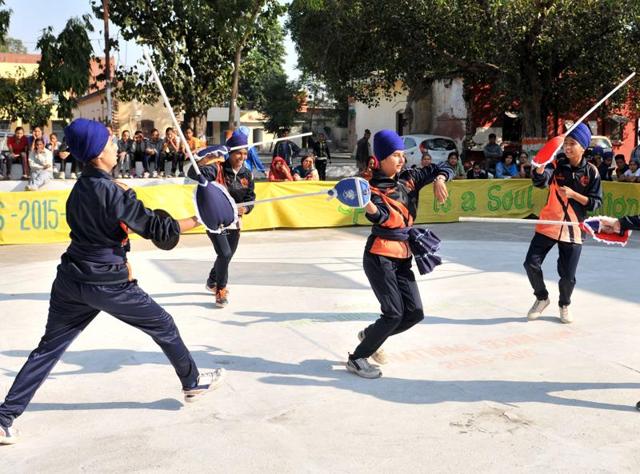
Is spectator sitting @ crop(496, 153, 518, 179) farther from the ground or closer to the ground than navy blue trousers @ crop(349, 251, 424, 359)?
farther from the ground

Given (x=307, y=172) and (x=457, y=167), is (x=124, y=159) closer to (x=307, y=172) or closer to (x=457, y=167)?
(x=307, y=172)

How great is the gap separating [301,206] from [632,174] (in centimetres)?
719

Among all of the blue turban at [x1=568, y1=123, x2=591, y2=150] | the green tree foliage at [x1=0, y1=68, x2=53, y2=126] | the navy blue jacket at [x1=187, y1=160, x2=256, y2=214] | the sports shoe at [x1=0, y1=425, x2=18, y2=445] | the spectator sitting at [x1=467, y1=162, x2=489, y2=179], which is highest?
the green tree foliage at [x1=0, y1=68, x2=53, y2=126]

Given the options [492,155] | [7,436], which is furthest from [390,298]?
[492,155]

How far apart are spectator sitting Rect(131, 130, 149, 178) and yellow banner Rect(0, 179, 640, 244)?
406 cm

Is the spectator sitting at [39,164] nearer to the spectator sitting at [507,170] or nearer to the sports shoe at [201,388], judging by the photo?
the spectator sitting at [507,170]

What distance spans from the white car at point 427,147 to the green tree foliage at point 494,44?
1997 millimetres

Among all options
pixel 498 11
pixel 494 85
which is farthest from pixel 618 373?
pixel 494 85

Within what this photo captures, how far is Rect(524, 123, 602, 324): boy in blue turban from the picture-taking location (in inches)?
268

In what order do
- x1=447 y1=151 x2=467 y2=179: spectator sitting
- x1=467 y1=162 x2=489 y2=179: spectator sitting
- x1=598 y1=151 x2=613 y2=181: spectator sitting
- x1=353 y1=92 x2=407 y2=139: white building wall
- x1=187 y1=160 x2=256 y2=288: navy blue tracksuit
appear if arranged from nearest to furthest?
x1=187 y1=160 x2=256 y2=288: navy blue tracksuit, x1=598 y1=151 x2=613 y2=181: spectator sitting, x1=447 y1=151 x2=467 y2=179: spectator sitting, x1=467 y1=162 x2=489 y2=179: spectator sitting, x1=353 y1=92 x2=407 y2=139: white building wall

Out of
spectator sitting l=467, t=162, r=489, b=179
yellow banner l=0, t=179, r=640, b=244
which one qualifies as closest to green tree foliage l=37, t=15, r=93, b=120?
yellow banner l=0, t=179, r=640, b=244

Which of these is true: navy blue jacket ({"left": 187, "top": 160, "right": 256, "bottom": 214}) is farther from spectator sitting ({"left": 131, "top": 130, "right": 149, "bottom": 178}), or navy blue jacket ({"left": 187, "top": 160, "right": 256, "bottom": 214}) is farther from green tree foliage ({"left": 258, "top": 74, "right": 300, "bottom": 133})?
green tree foliage ({"left": 258, "top": 74, "right": 300, "bottom": 133})

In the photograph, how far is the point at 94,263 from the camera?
4.28 m

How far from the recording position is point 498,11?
2034 centimetres
